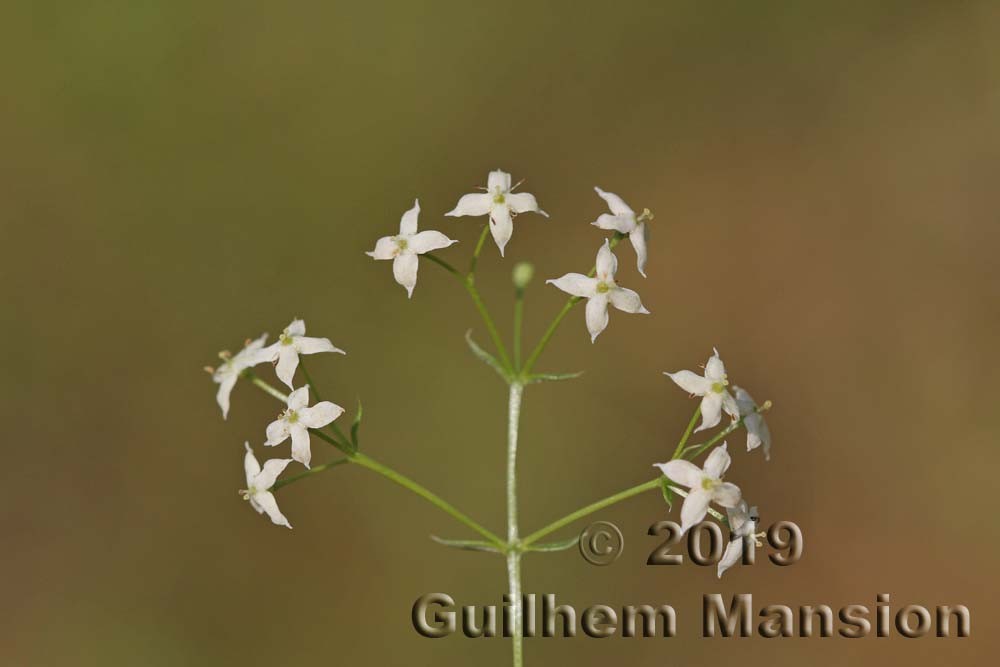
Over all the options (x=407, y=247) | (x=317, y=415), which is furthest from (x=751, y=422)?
(x=317, y=415)

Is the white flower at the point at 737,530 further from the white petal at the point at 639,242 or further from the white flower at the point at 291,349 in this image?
the white flower at the point at 291,349

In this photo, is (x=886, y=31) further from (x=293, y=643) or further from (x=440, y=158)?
A: (x=293, y=643)

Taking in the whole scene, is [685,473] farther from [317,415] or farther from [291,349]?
[291,349]

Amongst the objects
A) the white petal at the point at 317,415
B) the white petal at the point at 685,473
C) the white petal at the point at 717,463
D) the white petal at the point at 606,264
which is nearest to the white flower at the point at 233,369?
the white petal at the point at 317,415

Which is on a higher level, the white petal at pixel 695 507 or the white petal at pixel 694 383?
the white petal at pixel 694 383

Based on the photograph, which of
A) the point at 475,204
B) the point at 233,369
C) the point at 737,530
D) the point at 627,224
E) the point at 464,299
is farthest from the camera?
the point at 464,299
